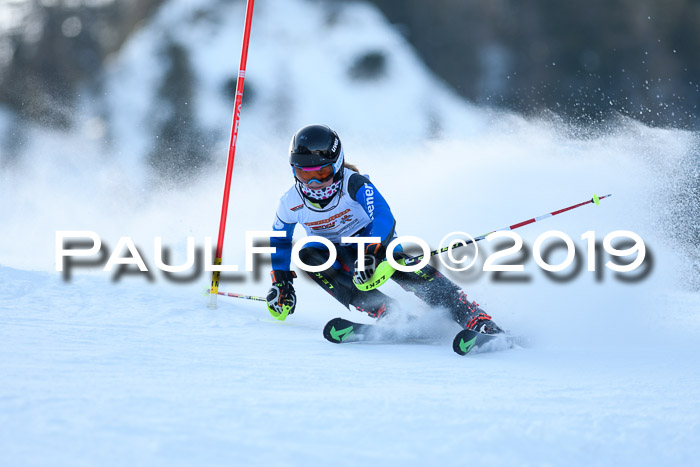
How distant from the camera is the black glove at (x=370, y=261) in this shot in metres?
2.94

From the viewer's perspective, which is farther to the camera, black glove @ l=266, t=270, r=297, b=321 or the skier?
black glove @ l=266, t=270, r=297, b=321

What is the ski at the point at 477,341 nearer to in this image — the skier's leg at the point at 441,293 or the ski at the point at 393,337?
the ski at the point at 393,337

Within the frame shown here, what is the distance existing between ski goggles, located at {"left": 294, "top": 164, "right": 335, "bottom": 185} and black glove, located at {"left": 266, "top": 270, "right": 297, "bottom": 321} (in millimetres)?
637

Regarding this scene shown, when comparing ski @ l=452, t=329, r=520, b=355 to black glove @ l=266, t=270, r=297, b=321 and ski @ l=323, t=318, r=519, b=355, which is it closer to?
ski @ l=323, t=318, r=519, b=355

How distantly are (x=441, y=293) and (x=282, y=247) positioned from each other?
1006 mm

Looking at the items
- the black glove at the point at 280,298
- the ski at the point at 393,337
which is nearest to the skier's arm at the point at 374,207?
the ski at the point at 393,337

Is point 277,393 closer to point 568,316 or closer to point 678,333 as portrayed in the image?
point 568,316

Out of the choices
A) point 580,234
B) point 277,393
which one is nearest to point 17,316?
point 277,393

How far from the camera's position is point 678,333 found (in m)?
3.36

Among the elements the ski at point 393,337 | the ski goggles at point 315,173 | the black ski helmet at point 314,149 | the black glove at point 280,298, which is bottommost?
the ski at point 393,337

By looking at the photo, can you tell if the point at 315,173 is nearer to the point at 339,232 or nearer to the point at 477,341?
the point at 339,232

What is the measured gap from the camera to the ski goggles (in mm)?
3094

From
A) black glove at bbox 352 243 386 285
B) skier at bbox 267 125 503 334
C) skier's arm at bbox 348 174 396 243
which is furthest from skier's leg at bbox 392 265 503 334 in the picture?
skier's arm at bbox 348 174 396 243

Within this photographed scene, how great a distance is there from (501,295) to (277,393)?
2.42m
